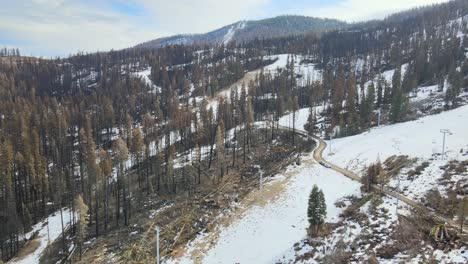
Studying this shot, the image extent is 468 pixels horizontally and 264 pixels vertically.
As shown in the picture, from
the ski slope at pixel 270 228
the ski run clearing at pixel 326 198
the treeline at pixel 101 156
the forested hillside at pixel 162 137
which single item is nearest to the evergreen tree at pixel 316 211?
the ski run clearing at pixel 326 198

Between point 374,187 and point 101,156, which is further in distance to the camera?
point 101,156

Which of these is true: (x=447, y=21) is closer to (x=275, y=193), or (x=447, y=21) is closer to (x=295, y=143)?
(x=295, y=143)

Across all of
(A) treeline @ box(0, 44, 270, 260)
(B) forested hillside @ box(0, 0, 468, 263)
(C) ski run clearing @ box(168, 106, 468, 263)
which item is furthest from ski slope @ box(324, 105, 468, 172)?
(A) treeline @ box(0, 44, 270, 260)

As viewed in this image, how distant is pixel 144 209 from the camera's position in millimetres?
56469

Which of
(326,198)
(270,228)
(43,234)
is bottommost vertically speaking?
(43,234)

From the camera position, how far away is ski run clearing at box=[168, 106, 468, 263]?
34.0 metres

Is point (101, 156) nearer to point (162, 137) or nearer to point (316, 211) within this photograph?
point (162, 137)

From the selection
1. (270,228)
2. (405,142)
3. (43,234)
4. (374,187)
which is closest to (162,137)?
(43,234)

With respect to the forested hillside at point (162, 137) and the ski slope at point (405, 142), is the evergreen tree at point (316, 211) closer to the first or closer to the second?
the forested hillside at point (162, 137)

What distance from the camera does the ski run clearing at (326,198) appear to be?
34.0 metres

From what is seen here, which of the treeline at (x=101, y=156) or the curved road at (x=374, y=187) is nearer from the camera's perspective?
the curved road at (x=374, y=187)

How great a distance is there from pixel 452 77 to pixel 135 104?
105 meters

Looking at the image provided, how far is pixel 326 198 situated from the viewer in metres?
44.6

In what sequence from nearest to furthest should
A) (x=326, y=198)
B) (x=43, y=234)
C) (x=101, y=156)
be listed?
(x=326, y=198), (x=43, y=234), (x=101, y=156)
